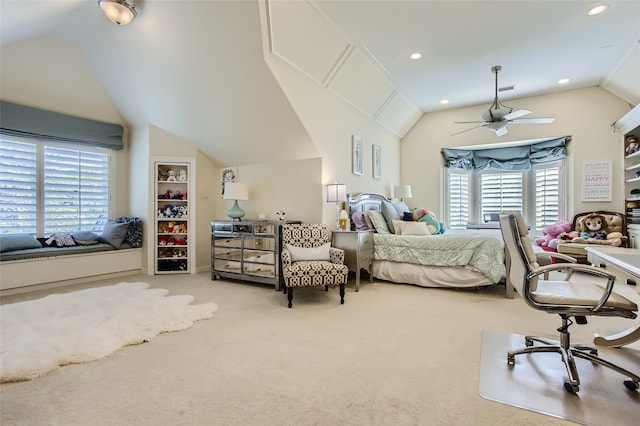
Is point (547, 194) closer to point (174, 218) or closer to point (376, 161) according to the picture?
point (376, 161)

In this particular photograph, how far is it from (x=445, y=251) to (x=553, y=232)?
285 centimetres

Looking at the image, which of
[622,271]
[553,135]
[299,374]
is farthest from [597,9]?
[299,374]

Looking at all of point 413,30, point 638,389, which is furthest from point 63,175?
point 638,389

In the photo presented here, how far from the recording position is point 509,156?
6180 mm

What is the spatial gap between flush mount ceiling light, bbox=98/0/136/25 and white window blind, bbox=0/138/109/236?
264 cm

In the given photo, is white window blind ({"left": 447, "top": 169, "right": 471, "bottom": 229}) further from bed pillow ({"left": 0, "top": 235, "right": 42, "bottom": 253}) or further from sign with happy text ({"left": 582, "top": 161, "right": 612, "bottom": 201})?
bed pillow ({"left": 0, "top": 235, "right": 42, "bottom": 253})

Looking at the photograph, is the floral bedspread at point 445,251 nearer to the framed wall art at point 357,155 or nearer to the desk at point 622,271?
the framed wall art at point 357,155

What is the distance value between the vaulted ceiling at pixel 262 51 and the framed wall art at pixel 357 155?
983 millimetres

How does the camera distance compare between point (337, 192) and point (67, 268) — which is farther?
point (67, 268)

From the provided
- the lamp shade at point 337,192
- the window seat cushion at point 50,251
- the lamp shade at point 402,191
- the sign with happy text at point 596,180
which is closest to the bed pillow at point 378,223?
the lamp shade at point 337,192

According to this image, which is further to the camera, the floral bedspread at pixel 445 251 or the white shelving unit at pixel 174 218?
the white shelving unit at pixel 174 218

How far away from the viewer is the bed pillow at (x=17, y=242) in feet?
13.0

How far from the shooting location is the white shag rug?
86.0 inches

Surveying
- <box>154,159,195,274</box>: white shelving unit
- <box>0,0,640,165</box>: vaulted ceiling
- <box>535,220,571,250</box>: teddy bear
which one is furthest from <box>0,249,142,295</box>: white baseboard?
<box>535,220,571,250</box>: teddy bear
